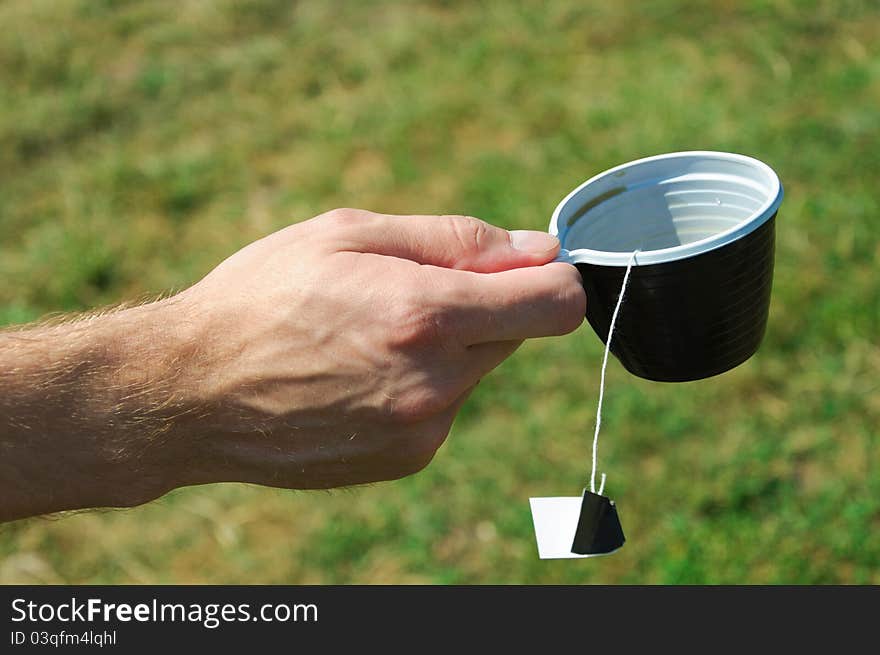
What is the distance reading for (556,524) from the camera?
4.89 ft

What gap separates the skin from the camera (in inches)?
57.7

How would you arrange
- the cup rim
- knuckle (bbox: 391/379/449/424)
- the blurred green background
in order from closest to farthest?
the cup rim
knuckle (bbox: 391/379/449/424)
the blurred green background

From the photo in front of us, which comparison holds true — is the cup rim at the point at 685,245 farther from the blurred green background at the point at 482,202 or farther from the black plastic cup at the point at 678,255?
the blurred green background at the point at 482,202

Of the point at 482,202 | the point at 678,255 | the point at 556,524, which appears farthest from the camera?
the point at 482,202

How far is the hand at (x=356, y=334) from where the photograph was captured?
1.46m

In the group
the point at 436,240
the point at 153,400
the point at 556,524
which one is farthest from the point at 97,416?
the point at 556,524

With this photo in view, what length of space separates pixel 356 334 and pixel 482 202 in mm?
2302

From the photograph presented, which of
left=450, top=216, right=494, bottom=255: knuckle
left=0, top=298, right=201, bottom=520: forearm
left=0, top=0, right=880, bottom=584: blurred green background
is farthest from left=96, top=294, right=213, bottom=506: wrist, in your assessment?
left=0, top=0, right=880, bottom=584: blurred green background

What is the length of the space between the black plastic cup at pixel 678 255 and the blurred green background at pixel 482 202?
1.18 meters

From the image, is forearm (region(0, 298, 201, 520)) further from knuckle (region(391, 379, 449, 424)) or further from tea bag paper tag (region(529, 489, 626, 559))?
tea bag paper tag (region(529, 489, 626, 559))

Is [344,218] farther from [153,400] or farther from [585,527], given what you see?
[585,527]

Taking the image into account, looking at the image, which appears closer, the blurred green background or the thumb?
the thumb

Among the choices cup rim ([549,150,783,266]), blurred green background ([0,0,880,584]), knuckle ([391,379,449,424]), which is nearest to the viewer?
cup rim ([549,150,783,266])
